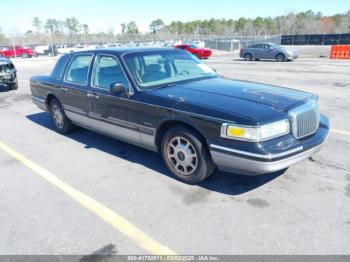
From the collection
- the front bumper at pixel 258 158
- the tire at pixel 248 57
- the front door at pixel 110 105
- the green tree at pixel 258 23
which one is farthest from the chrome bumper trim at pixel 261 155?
the green tree at pixel 258 23

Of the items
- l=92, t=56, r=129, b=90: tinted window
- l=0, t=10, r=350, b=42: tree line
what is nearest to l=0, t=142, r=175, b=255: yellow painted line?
l=92, t=56, r=129, b=90: tinted window

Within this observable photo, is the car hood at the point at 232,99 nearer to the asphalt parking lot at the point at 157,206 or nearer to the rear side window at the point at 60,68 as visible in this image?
the asphalt parking lot at the point at 157,206

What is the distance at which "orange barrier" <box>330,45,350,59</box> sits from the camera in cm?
2373

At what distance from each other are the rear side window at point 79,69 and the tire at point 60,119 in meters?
0.73

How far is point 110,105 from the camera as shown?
180 inches

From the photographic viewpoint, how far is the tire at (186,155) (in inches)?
143

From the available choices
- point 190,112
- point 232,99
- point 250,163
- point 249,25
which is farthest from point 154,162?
point 249,25

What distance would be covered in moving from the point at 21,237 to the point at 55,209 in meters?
0.52

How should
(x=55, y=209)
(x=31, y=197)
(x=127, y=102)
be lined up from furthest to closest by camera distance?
(x=127, y=102) → (x=31, y=197) → (x=55, y=209)

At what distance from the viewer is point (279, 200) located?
3.47 m

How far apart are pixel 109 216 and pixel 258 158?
1.67 m

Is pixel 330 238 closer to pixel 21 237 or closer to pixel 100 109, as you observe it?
pixel 21 237

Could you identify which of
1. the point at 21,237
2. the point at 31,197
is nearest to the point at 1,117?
the point at 31,197

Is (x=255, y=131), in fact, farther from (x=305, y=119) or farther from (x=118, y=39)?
(x=118, y=39)
